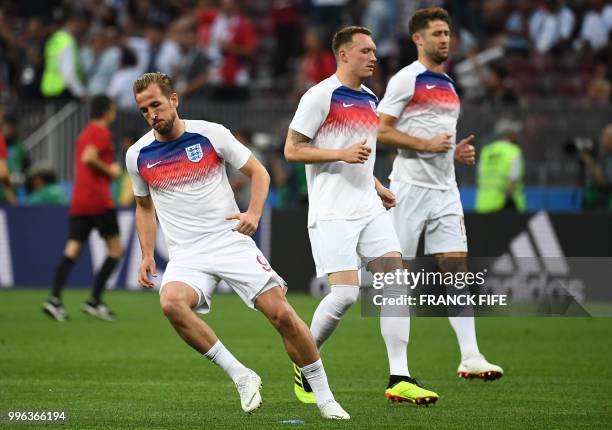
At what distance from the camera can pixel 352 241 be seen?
9266 mm

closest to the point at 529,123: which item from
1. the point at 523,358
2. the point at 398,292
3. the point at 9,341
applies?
the point at 523,358

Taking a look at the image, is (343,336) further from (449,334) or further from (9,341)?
(9,341)

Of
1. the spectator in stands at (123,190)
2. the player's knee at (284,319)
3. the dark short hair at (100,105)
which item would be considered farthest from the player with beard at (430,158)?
the spectator in stands at (123,190)

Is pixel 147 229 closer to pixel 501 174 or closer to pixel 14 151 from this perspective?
pixel 501 174

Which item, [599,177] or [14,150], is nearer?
[599,177]

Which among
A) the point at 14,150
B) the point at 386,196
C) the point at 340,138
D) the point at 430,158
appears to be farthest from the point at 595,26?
the point at 340,138

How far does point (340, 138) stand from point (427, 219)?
163cm

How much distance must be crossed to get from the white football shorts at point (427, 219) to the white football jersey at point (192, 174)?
232cm

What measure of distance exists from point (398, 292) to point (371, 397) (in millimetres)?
832

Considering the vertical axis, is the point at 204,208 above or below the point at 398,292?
above

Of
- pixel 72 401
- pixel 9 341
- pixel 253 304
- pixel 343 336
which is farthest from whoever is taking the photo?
pixel 343 336

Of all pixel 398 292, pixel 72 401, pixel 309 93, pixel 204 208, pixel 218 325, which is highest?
pixel 309 93

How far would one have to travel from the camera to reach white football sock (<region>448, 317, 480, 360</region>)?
34.7 ft

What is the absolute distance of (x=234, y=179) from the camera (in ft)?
72.2
